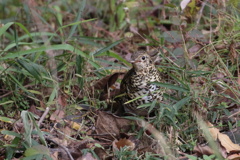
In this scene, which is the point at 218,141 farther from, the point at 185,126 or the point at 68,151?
the point at 68,151

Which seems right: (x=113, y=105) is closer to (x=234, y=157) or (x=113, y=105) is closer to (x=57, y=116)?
(x=57, y=116)

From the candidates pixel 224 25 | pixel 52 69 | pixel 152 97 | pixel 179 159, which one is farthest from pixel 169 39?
pixel 179 159

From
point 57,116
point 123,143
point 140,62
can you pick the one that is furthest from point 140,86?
point 57,116

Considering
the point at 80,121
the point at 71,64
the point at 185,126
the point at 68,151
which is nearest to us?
the point at 68,151

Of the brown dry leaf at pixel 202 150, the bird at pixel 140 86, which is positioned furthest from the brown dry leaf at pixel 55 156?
the brown dry leaf at pixel 202 150

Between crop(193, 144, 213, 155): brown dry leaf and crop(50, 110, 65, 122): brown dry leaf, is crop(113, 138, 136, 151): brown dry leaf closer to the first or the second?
crop(193, 144, 213, 155): brown dry leaf

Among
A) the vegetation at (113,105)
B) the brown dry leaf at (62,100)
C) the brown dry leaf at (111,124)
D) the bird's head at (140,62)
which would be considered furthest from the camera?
the brown dry leaf at (62,100)

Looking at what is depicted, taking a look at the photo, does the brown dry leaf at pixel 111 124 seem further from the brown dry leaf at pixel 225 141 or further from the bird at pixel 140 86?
the brown dry leaf at pixel 225 141
